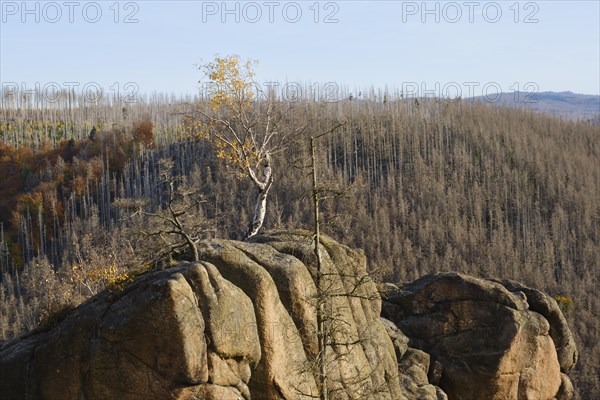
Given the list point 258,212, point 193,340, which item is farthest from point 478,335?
point 193,340

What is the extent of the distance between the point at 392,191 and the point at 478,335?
298 ft

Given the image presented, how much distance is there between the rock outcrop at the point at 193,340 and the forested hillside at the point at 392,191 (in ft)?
224

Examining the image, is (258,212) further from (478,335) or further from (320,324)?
(478,335)

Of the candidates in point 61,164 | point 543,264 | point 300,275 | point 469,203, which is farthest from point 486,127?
point 300,275

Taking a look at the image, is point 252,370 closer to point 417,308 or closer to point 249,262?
point 249,262

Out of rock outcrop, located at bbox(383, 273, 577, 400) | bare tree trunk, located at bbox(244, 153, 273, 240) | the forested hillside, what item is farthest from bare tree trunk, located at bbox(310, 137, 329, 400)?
the forested hillside

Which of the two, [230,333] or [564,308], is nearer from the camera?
[230,333]

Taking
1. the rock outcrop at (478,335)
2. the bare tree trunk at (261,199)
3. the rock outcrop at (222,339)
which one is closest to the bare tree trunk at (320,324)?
the rock outcrop at (222,339)

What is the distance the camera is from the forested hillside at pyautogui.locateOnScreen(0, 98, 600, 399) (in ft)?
325

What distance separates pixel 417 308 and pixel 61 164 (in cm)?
10393

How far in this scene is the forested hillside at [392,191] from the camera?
99125mm

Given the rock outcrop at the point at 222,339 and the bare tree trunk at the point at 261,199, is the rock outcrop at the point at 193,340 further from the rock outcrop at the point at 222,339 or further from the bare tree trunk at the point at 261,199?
the bare tree trunk at the point at 261,199

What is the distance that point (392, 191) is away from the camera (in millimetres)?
116875

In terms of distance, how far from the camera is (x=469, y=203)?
114 m
